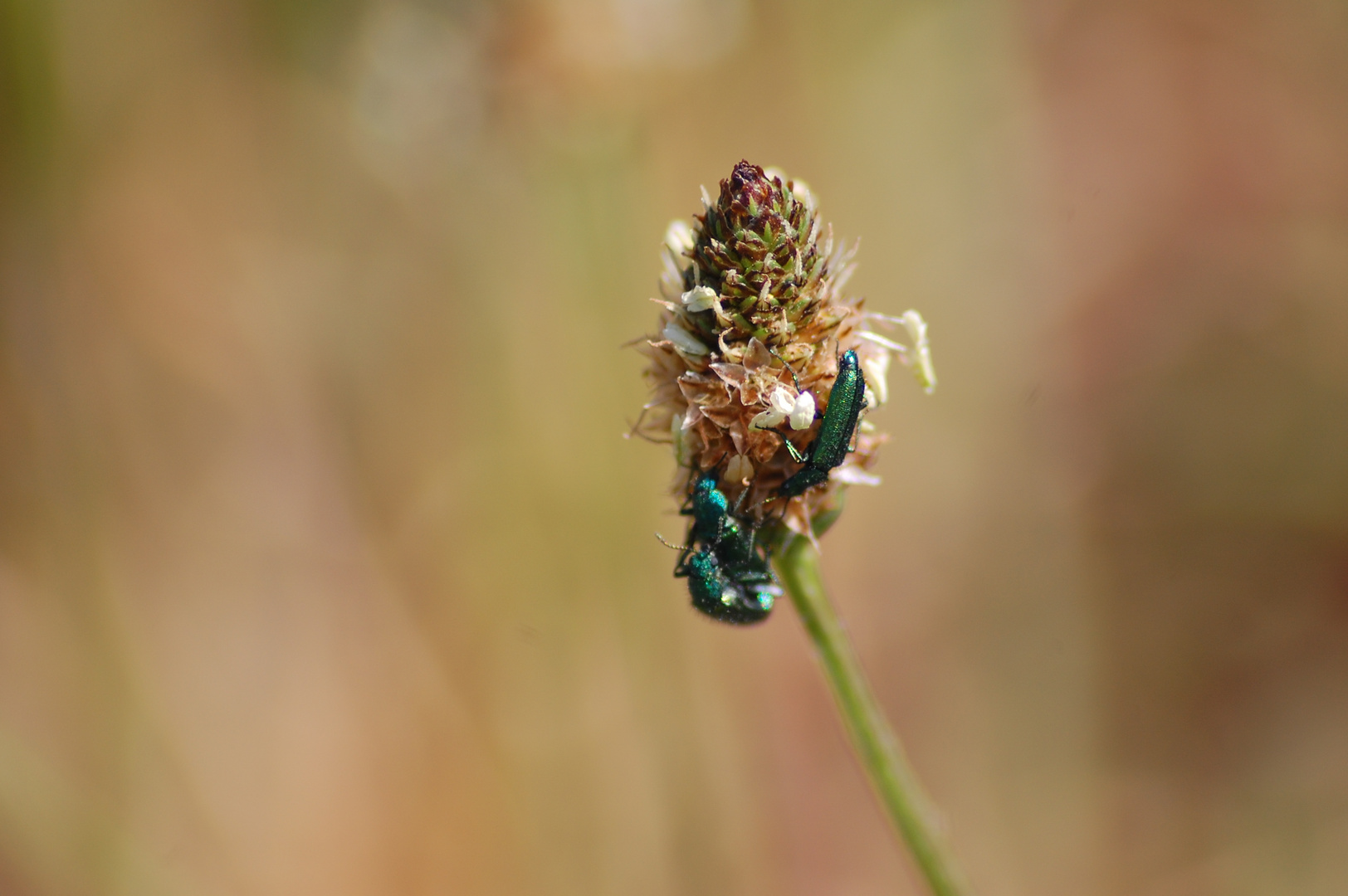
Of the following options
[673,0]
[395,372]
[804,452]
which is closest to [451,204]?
[395,372]

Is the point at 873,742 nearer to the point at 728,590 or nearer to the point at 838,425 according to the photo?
the point at 728,590

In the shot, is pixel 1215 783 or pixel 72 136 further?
pixel 1215 783

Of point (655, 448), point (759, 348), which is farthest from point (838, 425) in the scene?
point (655, 448)

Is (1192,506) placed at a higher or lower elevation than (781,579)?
higher

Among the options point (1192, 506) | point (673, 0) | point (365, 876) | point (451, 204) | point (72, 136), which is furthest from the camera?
point (451, 204)

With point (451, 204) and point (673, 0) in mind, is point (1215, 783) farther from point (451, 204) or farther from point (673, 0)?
point (451, 204)

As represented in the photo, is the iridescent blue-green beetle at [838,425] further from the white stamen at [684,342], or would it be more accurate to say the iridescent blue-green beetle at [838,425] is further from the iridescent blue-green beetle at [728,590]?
the iridescent blue-green beetle at [728,590]
